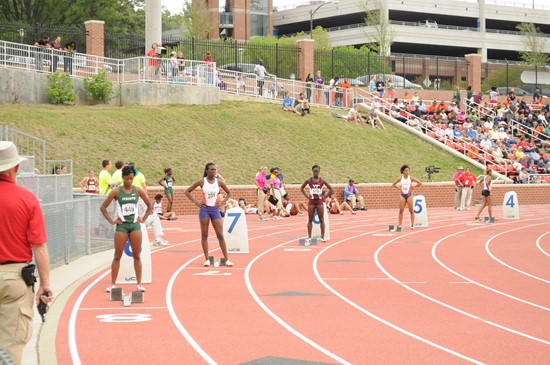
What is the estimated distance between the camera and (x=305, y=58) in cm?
5344

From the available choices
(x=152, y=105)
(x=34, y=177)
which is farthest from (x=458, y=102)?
(x=34, y=177)

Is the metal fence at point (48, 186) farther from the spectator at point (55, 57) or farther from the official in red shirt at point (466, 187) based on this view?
the official in red shirt at point (466, 187)

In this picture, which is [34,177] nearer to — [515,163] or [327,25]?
[515,163]

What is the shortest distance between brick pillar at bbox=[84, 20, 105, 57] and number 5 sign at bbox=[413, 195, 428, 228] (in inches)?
814

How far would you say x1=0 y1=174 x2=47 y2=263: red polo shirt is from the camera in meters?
7.08

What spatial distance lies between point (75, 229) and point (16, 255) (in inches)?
507

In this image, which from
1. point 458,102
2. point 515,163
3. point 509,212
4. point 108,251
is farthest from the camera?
point 458,102

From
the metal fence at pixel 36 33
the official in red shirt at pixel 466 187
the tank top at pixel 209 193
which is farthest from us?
the metal fence at pixel 36 33

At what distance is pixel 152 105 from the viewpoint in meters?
42.0

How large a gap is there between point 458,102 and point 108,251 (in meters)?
35.3

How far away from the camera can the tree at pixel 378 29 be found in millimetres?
77500

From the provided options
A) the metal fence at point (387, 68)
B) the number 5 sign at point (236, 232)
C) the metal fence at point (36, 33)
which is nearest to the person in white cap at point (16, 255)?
the number 5 sign at point (236, 232)

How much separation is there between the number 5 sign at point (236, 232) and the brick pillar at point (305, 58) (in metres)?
33.3

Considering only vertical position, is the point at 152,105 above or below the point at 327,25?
below
